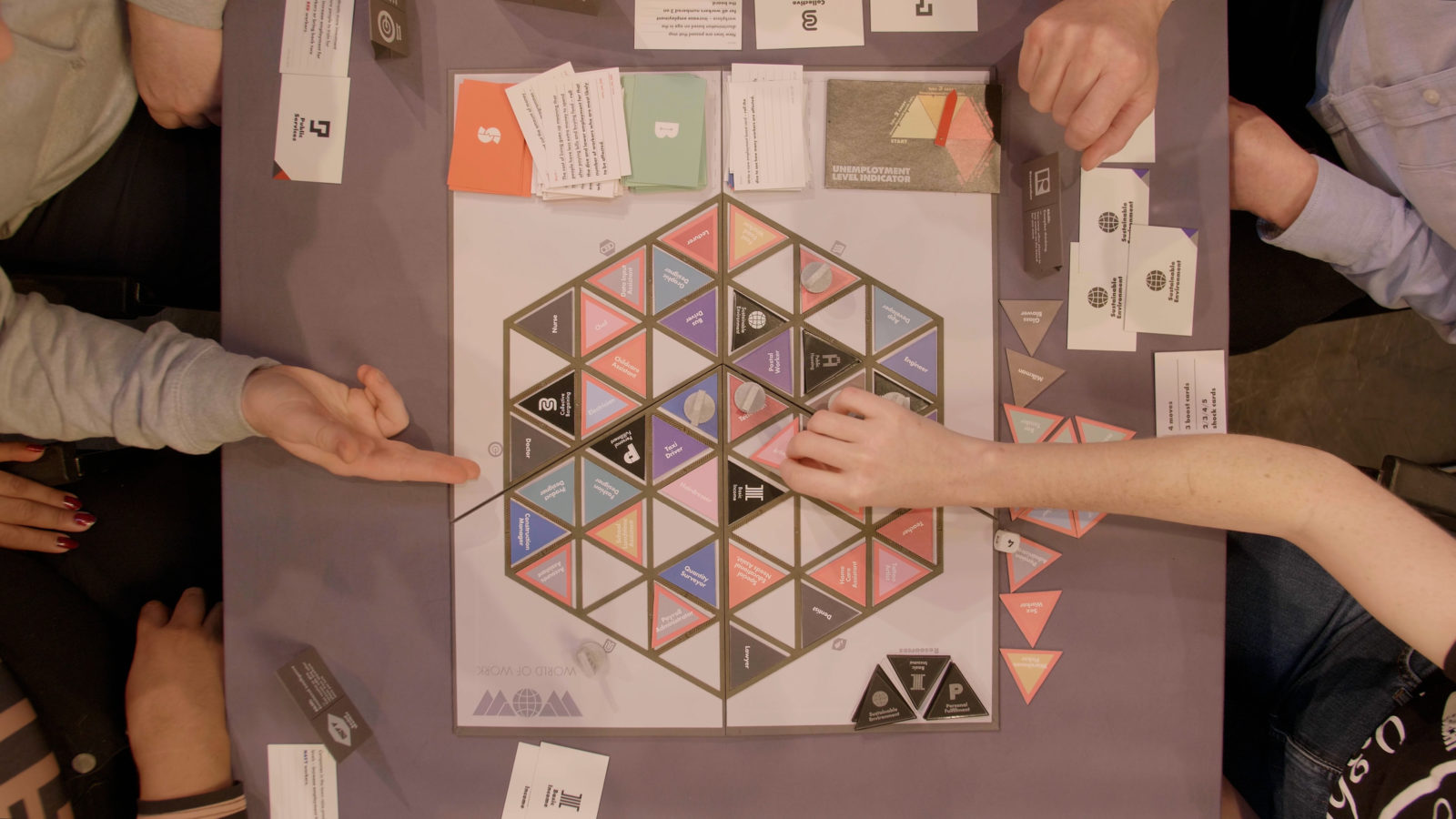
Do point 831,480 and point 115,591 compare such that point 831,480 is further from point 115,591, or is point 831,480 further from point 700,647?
point 115,591

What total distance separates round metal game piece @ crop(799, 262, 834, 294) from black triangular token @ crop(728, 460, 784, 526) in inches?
12.7

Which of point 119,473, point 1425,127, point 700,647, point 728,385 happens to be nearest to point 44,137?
point 119,473

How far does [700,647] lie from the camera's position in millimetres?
1312

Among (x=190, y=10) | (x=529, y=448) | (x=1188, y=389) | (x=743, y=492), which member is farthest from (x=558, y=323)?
(x=1188, y=389)

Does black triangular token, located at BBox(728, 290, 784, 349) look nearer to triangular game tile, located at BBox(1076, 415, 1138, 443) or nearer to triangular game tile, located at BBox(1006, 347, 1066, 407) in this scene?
triangular game tile, located at BBox(1006, 347, 1066, 407)

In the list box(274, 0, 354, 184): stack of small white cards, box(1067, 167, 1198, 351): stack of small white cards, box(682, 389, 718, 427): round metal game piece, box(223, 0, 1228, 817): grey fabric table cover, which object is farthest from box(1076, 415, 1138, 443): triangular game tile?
box(274, 0, 354, 184): stack of small white cards

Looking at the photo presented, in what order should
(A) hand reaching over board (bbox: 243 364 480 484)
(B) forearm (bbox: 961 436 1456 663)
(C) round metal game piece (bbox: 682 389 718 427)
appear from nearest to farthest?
(B) forearm (bbox: 961 436 1456 663) < (A) hand reaching over board (bbox: 243 364 480 484) < (C) round metal game piece (bbox: 682 389 718 427)

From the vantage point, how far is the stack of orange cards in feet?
4.24

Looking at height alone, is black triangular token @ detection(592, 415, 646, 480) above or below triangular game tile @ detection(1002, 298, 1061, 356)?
below

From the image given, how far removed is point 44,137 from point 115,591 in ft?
2.61

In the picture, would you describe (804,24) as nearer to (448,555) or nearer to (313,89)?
(313,89)

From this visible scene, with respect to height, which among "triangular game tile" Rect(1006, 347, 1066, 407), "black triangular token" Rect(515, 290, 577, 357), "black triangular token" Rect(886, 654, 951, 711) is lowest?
"black triangular token" Rect(886, 654, 951, 711)

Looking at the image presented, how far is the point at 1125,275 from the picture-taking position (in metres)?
1.30

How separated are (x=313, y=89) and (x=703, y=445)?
0.88 meters
